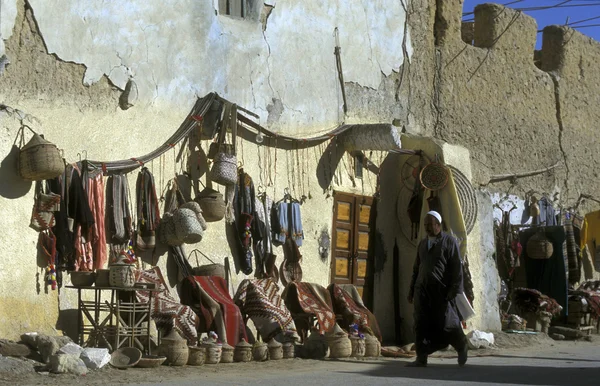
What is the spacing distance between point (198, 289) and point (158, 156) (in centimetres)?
132

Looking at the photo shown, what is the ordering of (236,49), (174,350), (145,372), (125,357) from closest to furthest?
(145,372), (125,357), (174,350), (236,49)

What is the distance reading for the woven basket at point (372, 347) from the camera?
10.8m

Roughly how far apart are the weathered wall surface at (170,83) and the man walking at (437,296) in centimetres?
228

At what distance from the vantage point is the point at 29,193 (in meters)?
8.88

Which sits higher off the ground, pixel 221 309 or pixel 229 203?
pixel 229 203

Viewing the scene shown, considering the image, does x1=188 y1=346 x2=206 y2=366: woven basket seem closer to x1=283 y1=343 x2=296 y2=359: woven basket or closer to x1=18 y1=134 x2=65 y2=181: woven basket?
x1=283 y1=343 x2=296 y2=359: woven basket

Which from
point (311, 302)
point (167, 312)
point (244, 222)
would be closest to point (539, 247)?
point (311, 302)

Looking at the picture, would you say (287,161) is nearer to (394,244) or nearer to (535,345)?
(394,244)

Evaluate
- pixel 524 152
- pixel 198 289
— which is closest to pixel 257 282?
pixel 198 289

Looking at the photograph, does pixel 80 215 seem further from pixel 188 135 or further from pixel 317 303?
pixel 317 303

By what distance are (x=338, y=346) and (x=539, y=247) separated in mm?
Answer: 5600

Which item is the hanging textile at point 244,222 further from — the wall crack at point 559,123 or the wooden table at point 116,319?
the wall crack at point 559,123

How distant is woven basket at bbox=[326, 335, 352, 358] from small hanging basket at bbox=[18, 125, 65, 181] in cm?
323

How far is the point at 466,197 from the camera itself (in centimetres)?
1288
